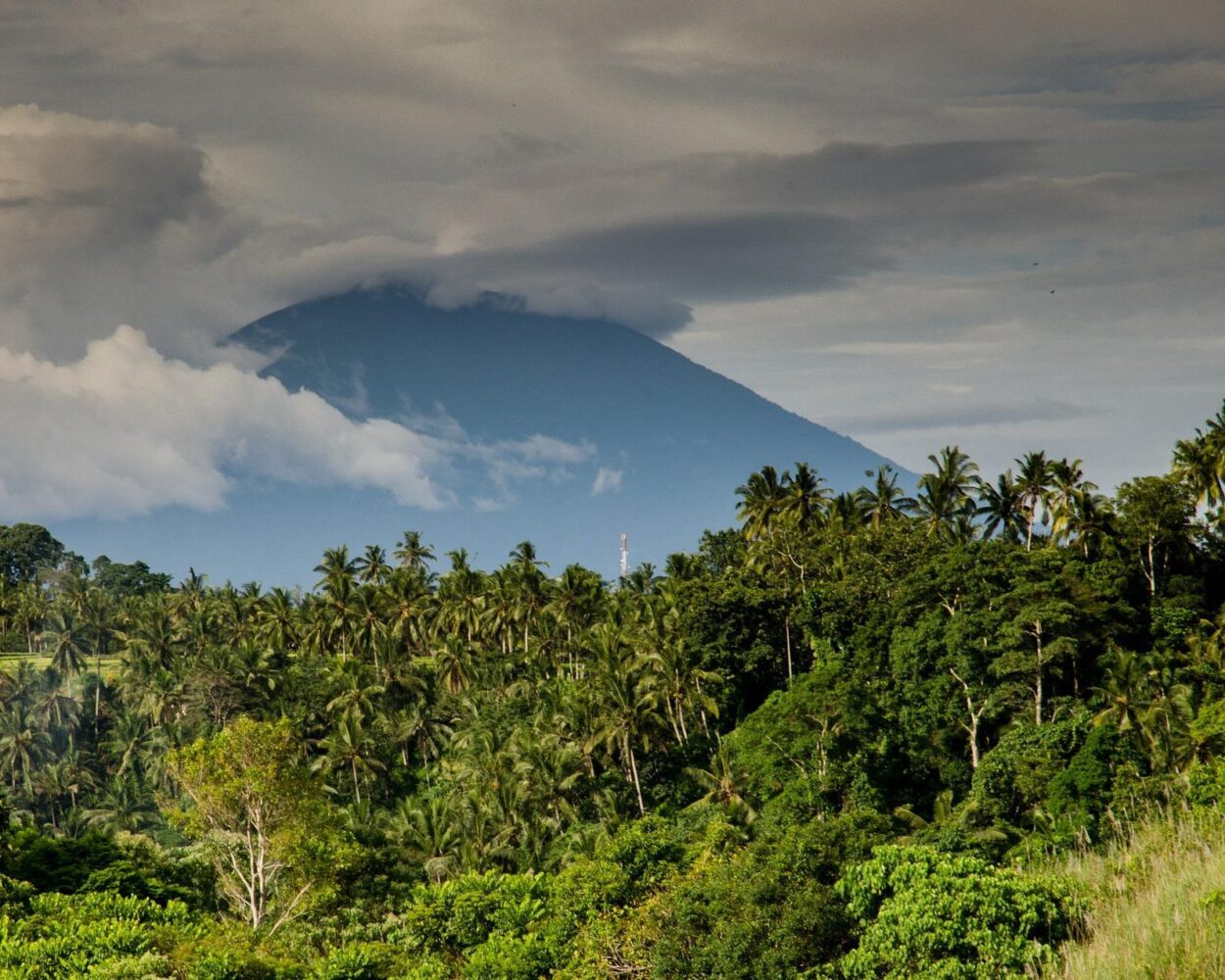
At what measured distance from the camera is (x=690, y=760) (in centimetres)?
7112

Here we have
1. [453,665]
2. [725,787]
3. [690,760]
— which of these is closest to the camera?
[725,787]

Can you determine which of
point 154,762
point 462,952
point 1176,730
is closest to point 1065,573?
point 1176,730

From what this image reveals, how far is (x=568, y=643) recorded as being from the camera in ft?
323

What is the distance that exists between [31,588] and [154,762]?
7454 cm

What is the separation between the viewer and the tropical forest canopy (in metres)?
27.9

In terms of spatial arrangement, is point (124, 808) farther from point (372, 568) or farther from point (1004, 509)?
point (1004, 509)

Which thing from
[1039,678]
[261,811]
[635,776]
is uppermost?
[1039,678]

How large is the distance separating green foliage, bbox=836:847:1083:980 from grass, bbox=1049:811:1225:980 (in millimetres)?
978

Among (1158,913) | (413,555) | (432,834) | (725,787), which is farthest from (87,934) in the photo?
(413,555)

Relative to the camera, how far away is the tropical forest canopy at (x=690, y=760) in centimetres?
2788

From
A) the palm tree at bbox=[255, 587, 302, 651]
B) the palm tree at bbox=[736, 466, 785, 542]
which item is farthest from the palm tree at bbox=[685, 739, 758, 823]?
the palm tree at bbox=[255, 587, 302, 651]

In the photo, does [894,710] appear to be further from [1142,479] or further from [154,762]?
[154,762]

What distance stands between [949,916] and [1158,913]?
833 cm

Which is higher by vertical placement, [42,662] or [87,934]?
[42,662]
